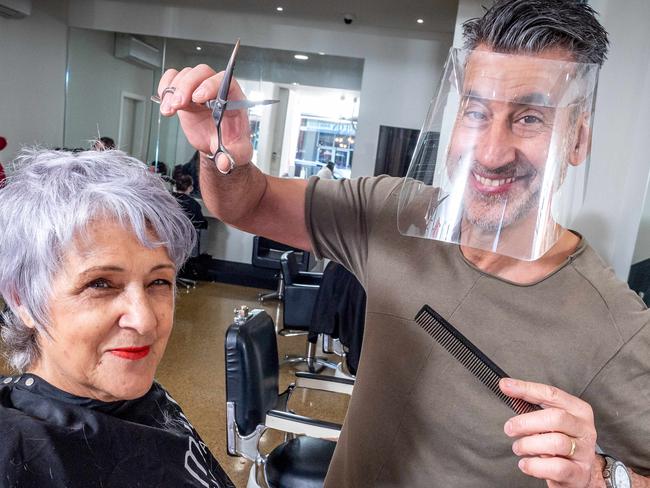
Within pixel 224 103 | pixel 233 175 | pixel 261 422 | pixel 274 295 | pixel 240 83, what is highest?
pixel 240 83

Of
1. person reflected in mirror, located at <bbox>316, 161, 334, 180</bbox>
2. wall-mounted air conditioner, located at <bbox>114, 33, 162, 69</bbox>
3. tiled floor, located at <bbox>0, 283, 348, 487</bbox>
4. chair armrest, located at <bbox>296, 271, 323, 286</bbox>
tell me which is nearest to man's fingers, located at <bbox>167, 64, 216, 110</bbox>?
tiled floor, located at <bbox>0, 283, 348, 487</bbox>

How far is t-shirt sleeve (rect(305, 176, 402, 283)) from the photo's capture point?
113 centimetres

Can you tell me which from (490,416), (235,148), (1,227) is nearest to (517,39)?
(235,148)

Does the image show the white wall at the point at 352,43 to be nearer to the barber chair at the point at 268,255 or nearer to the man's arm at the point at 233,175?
the barber chair at the point at 268,255

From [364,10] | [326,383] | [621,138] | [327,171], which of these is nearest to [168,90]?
[326,383]

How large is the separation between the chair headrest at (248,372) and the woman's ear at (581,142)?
50.4 inches

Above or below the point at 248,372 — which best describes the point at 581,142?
above

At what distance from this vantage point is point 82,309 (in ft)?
2.84

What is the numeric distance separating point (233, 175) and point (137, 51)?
20.3 feet

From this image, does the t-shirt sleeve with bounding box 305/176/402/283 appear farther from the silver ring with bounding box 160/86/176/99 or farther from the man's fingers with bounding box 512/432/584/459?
the man's fingers with bounding box 512/432/584/459

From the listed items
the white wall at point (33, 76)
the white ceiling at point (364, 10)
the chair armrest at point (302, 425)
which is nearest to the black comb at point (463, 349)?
the chair armrest at point (302, 425)

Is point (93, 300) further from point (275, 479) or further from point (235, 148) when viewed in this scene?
point (275, 479)

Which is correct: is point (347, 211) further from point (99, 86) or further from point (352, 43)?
point (99, 86)

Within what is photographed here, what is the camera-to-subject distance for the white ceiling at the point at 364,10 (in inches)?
203
